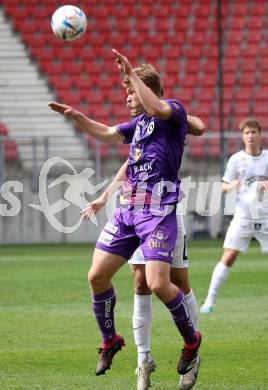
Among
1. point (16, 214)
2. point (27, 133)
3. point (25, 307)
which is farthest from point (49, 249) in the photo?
point (25, 307)

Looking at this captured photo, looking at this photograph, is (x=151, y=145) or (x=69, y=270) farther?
(x=69, y=270)

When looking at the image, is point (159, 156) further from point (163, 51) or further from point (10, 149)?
point (163, 51)

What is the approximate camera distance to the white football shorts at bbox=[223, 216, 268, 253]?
11.6 m

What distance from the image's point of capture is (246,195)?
39.6 ft

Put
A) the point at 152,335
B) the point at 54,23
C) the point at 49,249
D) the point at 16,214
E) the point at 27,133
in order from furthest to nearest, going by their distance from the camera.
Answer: the point at 27,133
the point at 16,214
the point at 49,249
the point at 152,335
the point at 54,23

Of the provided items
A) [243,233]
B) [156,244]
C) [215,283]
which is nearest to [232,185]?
[243,233]

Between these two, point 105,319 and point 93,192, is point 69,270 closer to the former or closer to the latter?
point 93,192

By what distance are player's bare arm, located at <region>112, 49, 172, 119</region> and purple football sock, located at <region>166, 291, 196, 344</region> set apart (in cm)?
120

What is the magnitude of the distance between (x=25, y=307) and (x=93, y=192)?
11300mm

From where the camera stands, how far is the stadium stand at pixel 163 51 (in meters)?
25.9

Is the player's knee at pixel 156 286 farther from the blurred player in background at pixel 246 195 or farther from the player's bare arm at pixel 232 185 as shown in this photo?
the player's bare arm at pixel 232 185

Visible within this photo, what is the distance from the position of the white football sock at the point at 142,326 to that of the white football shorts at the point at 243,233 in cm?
459

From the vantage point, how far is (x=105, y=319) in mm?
6953

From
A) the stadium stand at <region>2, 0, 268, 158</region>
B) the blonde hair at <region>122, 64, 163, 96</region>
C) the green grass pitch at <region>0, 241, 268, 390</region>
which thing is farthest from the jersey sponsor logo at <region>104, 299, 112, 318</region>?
the stadium stand at <region>2, 0, 268, 158</region>
